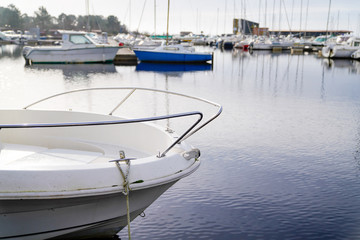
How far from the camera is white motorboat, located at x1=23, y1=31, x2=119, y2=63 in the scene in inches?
1286

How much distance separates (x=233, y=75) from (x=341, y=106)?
12191mm

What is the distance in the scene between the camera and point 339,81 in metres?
23.6

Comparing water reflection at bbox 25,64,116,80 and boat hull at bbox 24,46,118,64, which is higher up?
boat hull at bbox 24,46,118,64

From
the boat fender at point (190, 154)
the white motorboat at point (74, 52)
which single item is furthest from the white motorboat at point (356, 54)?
the boat fender at point (190, 154)

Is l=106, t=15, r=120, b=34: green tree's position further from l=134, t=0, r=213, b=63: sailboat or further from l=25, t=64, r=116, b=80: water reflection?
l=25, t=64, r=116, b=80: water reflection

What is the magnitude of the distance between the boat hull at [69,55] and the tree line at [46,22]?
105 meters

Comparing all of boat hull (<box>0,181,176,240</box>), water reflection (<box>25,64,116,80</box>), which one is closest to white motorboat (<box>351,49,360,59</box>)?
water reflection (<box>25,64,116,80</box>)

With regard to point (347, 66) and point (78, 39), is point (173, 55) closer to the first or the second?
point (78, 39)

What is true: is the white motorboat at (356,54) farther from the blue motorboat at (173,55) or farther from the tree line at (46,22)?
the tree line at (46,22)

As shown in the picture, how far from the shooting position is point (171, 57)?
34.3 m

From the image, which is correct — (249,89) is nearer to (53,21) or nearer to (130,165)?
(130,165)

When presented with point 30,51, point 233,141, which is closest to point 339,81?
point 233,141

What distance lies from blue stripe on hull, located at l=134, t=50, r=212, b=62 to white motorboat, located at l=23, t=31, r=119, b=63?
3088 mm

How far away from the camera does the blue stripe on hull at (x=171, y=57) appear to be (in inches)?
1348
